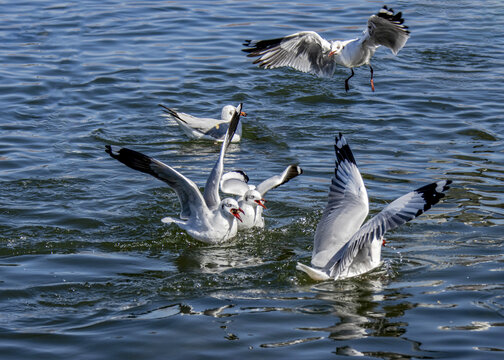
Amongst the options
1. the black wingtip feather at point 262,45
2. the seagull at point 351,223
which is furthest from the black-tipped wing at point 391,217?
the black wingtip feather at point 262,45

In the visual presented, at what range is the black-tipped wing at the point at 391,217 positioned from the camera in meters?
6.80

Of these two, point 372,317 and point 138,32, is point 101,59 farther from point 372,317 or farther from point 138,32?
point 372,317

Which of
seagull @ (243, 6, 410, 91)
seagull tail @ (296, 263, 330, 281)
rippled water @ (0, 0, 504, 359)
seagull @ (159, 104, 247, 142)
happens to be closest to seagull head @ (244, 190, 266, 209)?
Result: rippled water @ (0, 0, 504, 359)

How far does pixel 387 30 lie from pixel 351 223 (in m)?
4.14

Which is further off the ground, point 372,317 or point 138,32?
point 138,32

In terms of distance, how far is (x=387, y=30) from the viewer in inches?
432

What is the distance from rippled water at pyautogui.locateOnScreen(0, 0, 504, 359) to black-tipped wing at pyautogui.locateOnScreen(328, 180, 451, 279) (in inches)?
14.2

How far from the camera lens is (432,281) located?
24.2 ft

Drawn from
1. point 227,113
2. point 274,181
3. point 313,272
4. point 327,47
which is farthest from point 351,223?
point 227,113

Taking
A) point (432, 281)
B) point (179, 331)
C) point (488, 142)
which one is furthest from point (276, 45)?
point (179, 331)

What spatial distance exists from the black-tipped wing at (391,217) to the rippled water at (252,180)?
360 mm

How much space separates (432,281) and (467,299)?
488 millimetres

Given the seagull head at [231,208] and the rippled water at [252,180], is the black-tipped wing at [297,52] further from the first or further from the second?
the seagull head at [231,208]

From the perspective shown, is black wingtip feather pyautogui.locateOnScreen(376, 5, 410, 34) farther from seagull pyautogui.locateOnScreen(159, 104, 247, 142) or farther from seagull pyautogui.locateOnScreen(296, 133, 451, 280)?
seagull pyautogui.locateOnScreen(296, 133, 451, 280)
